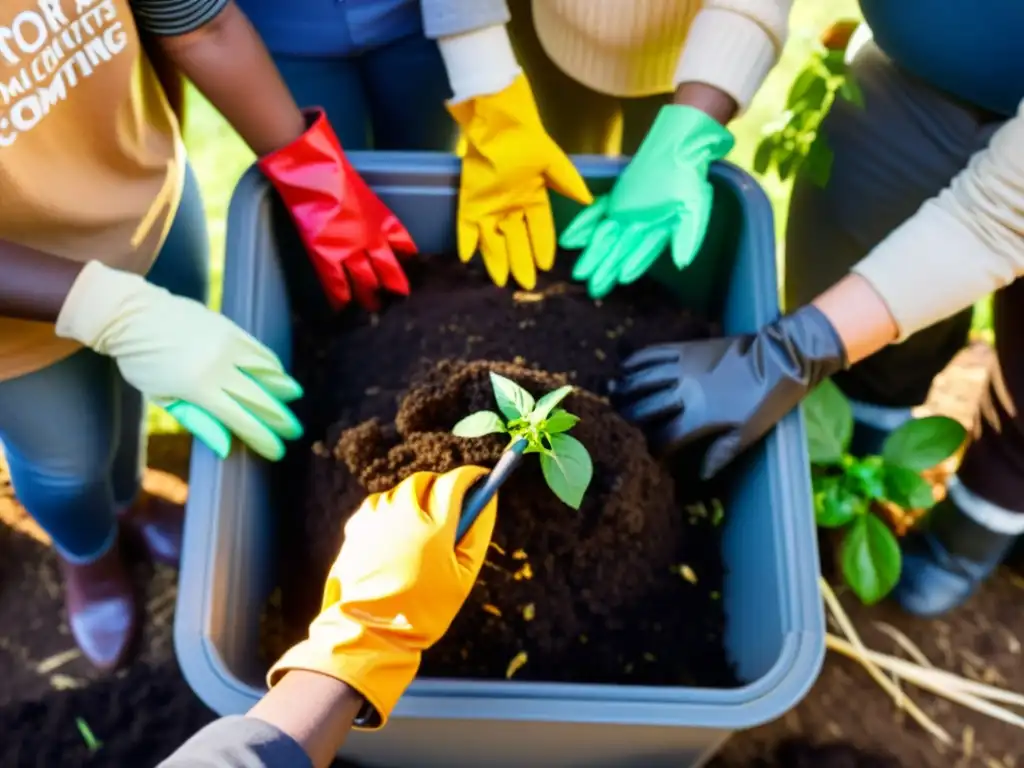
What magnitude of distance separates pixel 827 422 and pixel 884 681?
42 cm

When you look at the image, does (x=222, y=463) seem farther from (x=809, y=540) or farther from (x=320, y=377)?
(x=809, y=540)

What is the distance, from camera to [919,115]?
1.04 metres

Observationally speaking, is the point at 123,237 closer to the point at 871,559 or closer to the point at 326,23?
the point at 326,23

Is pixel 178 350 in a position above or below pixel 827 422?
above

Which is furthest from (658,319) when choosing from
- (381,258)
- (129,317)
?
(129,317)

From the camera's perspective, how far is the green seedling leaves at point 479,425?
78 centimetres

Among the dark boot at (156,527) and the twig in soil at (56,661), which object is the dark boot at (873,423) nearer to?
the dark boot at (156,527)

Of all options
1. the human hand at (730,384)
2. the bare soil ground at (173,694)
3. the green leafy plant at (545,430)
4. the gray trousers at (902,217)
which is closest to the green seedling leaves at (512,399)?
the green leafy plant at (545,430)

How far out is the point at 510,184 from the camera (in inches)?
42.8

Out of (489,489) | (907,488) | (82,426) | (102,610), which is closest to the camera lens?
(489,489)

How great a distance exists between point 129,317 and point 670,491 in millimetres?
585

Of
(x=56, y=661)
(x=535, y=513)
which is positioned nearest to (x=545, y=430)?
(x=535, y=513)

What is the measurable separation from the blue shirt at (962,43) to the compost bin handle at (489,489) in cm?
63

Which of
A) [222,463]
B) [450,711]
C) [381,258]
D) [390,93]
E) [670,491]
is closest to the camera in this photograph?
[450,711]
